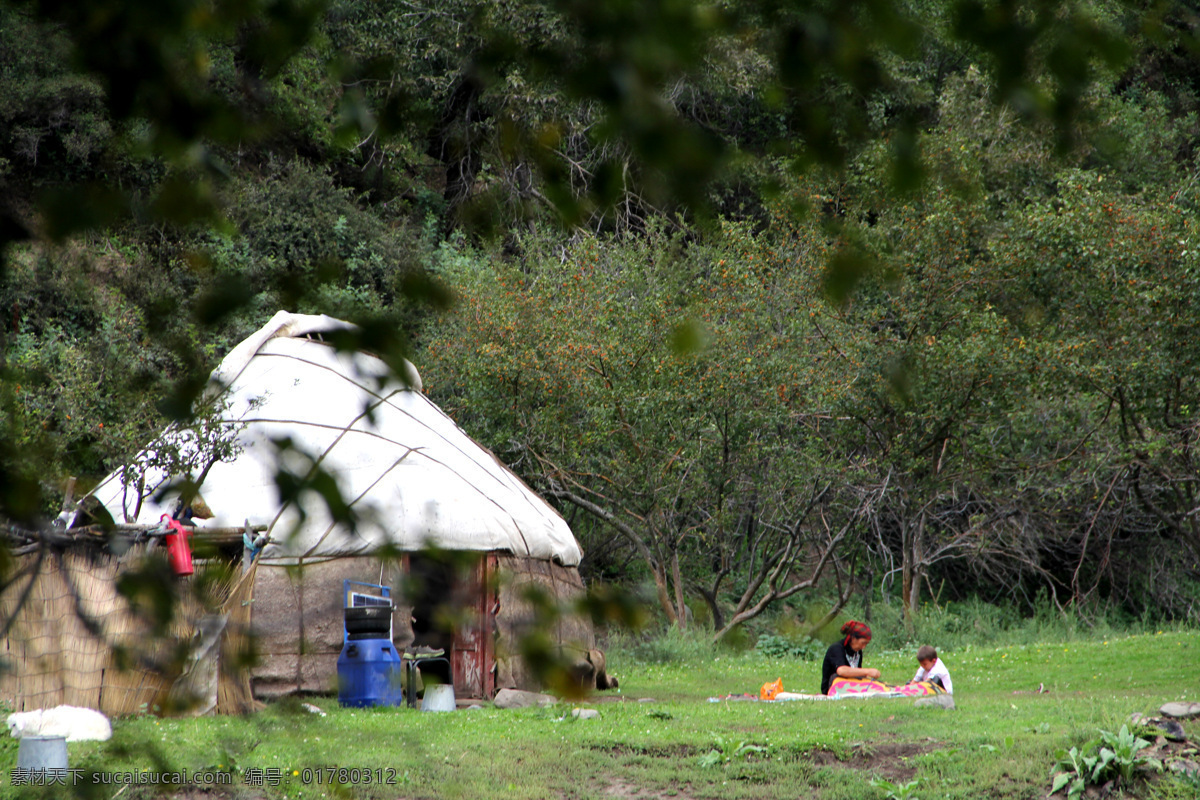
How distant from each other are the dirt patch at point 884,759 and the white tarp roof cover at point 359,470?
3.92m

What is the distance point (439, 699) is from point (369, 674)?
0.60 m

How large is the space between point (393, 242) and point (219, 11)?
17.2 meters

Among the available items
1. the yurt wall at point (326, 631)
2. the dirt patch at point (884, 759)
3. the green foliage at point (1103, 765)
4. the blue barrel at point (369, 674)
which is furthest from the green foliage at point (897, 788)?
the blue barrel at point (369, 674)

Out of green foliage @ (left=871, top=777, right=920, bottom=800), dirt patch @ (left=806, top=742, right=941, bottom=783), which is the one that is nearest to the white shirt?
dirt patch @ (left=806, top=742, right=941, bottom=783)

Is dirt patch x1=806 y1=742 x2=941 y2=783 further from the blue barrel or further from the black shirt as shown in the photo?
the blue barrel

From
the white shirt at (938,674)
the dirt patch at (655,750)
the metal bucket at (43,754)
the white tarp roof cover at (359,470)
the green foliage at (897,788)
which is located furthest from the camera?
the white tarp roof cover at (359,470)

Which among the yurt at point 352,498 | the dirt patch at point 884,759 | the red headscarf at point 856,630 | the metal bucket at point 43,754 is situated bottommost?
the dirt patch at point 884,759

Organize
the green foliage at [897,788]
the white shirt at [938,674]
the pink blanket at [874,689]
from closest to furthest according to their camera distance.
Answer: the green foliage at [897,788], the pink blanket at [874,689], the white shirt at [938,674]

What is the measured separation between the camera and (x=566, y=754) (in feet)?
20.2

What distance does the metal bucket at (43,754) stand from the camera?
4764mm

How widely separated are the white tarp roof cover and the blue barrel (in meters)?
0.81

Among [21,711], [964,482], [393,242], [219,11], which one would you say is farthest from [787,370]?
[219,11]

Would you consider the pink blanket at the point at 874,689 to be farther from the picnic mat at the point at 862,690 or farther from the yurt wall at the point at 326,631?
the yurt wall at the point at 326,631

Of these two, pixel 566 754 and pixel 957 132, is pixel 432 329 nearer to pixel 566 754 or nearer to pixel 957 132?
pixel 957 132
